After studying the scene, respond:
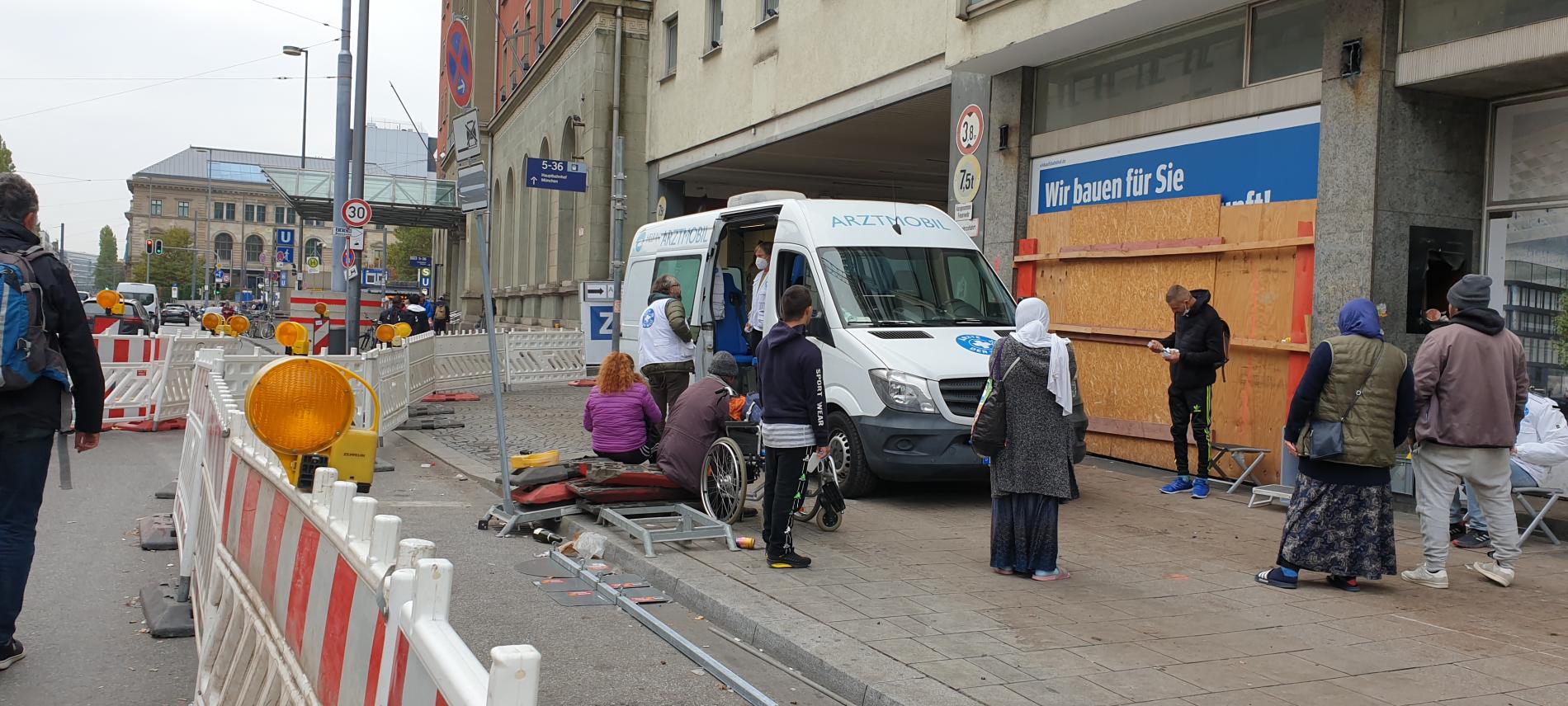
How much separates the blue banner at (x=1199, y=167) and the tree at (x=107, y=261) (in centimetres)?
13997

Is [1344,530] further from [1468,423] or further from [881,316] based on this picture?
[881,316]

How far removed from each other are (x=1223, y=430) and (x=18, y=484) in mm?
9291

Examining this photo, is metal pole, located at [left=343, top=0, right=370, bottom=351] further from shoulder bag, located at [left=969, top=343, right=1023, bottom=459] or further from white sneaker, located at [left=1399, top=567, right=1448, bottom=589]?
white sneaker, located at [left=1399, top=567, right=1448, bottom=589]

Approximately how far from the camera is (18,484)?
4848 millimetres

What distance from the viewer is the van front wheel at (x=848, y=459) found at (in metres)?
9.26

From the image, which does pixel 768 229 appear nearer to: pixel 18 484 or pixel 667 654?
pixel 667 654

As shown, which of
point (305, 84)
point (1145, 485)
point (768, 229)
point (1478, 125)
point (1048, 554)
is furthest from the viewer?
point (305, 84)

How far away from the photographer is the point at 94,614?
232 inches

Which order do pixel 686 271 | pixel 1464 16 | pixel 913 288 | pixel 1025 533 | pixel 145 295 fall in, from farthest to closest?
pixel 145 295
pixel 686 271
pixel 913 288
pixel 1464 16
pixel 1025 533

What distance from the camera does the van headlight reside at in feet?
29.0

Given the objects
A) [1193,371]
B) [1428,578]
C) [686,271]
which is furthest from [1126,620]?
[686,271]

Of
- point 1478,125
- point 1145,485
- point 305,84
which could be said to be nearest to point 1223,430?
point 1145,485

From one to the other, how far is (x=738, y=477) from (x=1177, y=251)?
17.8ft

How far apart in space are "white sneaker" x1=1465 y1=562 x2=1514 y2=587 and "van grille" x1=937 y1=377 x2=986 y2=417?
3395mm
